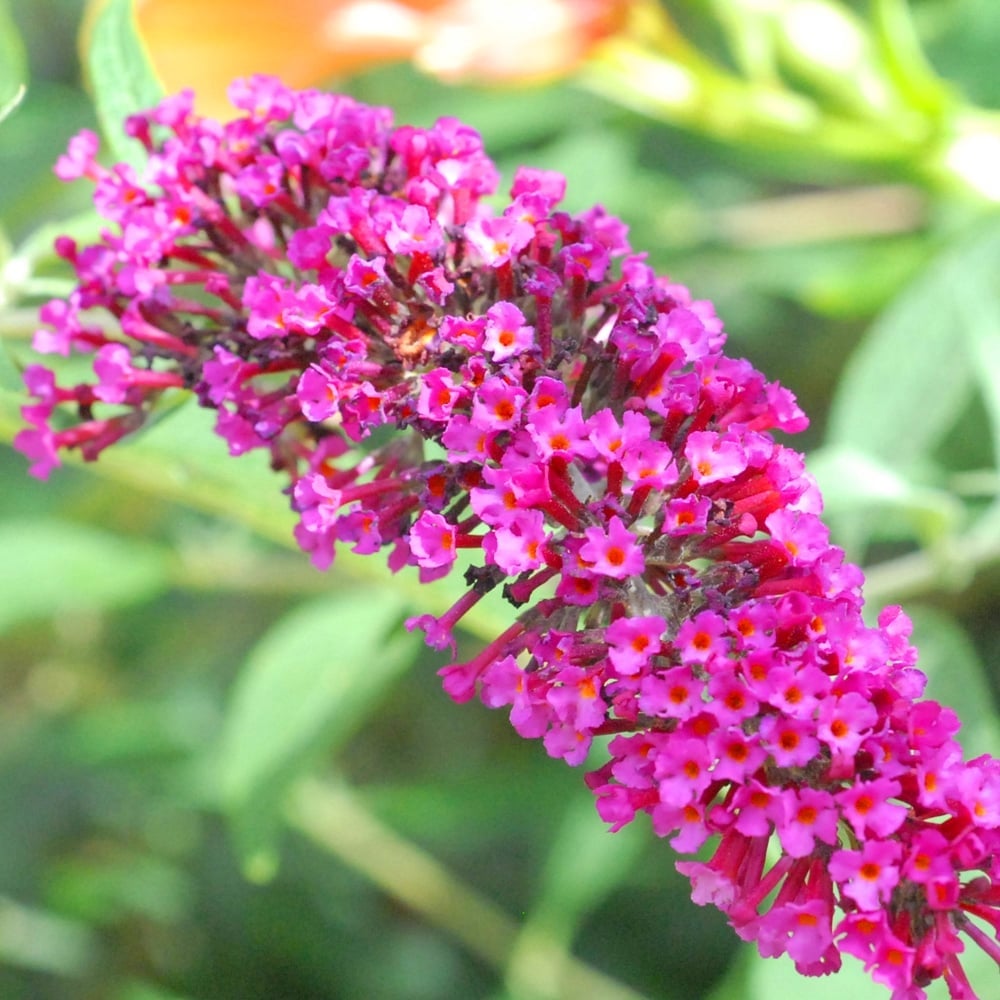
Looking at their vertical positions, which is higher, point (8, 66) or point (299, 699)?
point (8, 66)

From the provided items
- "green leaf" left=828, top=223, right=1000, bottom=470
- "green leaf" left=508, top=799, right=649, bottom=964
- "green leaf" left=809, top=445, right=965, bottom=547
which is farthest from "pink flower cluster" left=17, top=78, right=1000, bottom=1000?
"green leaf" left=508, top=799, right=649, bottom=964

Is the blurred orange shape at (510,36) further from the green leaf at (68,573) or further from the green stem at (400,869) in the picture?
the green stem at (400,869)

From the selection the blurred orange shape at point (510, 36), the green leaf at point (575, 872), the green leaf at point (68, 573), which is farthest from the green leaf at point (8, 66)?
the green leaf at point (575, 872)

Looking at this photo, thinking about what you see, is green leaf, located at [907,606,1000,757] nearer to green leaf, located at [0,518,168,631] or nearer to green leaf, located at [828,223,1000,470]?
green leaf, located at [828,223,1000,470]

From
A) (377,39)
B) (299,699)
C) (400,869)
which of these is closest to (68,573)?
(299,699)

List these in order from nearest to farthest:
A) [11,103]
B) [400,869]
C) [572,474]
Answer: [572,474] → [11,103] → [400,869]

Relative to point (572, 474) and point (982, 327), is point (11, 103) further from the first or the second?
point (982, 327)

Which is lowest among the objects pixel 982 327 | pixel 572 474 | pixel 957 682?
pixel 572 474
